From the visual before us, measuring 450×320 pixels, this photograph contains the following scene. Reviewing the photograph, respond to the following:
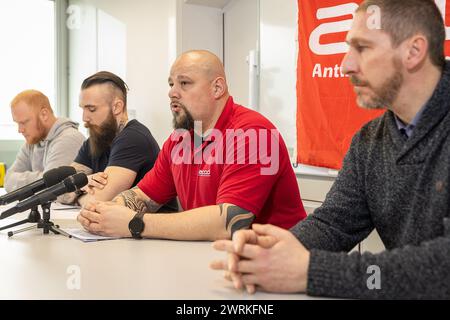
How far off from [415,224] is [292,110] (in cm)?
170

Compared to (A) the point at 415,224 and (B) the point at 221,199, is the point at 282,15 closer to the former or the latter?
(B) the point at 221,199

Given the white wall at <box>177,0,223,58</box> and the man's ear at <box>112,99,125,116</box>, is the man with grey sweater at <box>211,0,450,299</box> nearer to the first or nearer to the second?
the man's ear at <box>112,99,125,116</box>

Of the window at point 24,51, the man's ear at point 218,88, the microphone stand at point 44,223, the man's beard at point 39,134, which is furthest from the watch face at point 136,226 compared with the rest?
the window at point 24,51

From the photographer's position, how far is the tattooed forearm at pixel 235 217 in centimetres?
150

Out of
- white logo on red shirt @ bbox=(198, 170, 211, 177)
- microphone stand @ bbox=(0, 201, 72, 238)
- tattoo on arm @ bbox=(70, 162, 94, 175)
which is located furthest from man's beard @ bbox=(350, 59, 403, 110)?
tattoo on arm @ bbox=(70, 162, 94, 175)

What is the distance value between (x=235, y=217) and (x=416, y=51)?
2.27ft

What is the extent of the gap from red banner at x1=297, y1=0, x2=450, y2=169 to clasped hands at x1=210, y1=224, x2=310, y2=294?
1.44 metres

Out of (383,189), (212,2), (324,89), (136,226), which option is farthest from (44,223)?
(212,2)

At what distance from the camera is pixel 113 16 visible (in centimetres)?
420

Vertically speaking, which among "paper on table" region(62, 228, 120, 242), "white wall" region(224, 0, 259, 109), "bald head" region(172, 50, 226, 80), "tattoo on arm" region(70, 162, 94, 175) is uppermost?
"white wall" region(224, 0, 259, 109)

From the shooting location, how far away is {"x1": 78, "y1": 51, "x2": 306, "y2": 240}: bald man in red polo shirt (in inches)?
60.3

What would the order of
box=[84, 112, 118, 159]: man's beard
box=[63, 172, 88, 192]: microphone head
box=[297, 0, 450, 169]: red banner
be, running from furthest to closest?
box=[84, 112, 118, 159]: man's beard
box=[297, 0, 450, 169]: red banner
box=[63, 172, 88, 192]: microphone head

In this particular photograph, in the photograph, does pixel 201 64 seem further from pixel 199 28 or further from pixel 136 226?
pixel 199 28

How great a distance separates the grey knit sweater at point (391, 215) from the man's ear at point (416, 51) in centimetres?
7
